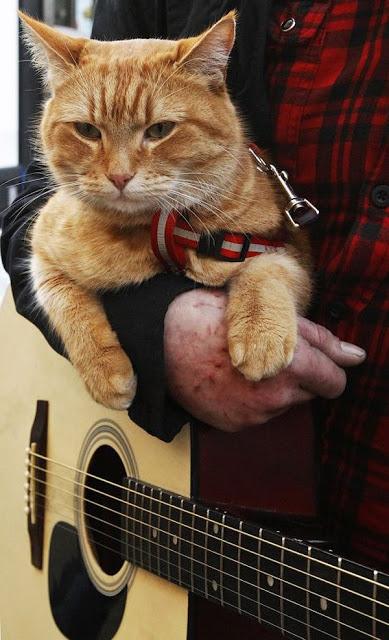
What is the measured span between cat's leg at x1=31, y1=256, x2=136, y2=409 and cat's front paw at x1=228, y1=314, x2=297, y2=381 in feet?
0.51

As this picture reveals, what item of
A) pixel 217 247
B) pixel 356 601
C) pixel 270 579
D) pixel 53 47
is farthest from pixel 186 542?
pixel 53 47

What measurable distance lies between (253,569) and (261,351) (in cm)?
24

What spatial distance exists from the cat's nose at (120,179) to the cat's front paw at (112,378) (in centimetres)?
20

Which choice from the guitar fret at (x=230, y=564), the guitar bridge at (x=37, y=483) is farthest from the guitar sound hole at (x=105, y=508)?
the guitar fret at (x=230, y=564)

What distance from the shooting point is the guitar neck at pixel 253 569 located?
0.67 m

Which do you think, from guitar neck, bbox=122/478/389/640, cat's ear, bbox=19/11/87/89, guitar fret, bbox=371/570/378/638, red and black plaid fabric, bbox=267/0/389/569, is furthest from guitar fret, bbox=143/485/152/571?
cat's ear, bbox=19/11/87/89

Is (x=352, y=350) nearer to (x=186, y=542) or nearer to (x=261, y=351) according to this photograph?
(x=261, y=351)

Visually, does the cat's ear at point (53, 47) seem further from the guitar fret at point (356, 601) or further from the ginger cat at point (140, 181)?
the guitar fret at point (356, 601)

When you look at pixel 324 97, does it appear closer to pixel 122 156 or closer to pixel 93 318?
pixel 122 156

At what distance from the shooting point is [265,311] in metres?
0.83

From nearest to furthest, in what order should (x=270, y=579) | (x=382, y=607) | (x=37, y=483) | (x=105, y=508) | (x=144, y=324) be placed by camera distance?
1. (x=382, y=607)
2. (x=270, y=579)
3. (x=144, y=324)
4. (x=105, y=508)
5. (x=37, y=483)

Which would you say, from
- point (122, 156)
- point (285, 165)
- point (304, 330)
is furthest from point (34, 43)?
point (304, 330)

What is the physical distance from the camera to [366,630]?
658 millimetres

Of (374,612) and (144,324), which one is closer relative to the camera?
(374,612)
